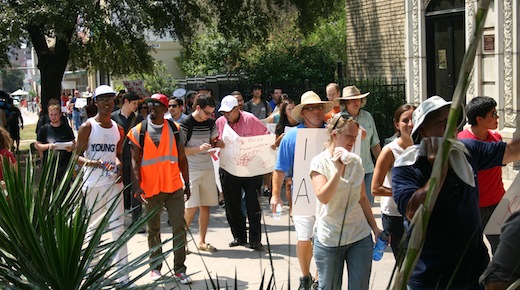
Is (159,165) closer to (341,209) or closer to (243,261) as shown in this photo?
(243,261)

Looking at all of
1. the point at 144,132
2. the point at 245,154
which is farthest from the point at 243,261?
the point at 144,132

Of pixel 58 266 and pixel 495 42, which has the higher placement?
pixel 495 42

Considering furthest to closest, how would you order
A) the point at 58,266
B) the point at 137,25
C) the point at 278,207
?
the point at 137,25 < the point at 278,207 < the point at 58,266

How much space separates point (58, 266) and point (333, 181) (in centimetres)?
267

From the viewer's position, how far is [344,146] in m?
5.48

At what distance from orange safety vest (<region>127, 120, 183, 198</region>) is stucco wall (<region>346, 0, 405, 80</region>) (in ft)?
33.8

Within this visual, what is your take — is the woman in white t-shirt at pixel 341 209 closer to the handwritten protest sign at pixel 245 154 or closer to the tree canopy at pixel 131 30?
the handwritten protest sign at pixel 245 154

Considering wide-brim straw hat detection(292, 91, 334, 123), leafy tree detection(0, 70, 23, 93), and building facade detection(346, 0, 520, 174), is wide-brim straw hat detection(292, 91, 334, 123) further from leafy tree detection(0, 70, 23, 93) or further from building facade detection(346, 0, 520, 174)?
leafy tree detection(0, 70, 23, 93)

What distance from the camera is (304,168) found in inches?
268

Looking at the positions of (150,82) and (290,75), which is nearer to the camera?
(290,75)

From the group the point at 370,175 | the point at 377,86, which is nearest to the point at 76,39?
the point at 377,86

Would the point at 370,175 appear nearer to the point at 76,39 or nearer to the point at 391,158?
the point at 391,158

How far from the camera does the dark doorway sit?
49.3 feet

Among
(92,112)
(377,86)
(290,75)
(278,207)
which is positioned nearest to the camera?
(278,207)
